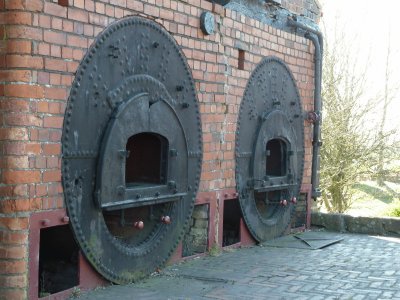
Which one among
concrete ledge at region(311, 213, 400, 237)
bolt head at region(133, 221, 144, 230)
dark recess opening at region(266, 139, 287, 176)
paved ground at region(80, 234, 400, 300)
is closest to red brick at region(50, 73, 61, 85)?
bolt head at region(133, 221, 144, 230)

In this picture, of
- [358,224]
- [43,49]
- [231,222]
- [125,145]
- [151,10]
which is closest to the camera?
[43,49]

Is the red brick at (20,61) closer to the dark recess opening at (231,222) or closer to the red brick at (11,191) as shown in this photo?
the red brick at (11,191)

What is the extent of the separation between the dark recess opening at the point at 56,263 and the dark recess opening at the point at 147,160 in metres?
0.84

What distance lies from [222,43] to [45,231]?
2738 mm

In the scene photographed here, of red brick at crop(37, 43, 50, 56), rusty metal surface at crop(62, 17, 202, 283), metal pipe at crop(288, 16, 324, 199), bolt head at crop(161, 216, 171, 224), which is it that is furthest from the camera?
metal pipe at crop(288, 16, 324, 199)

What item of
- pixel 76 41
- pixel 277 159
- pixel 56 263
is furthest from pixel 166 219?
pixel 277 159

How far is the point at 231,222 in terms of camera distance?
720 cm

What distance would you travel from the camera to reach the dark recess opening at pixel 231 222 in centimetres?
700

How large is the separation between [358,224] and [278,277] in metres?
3.22

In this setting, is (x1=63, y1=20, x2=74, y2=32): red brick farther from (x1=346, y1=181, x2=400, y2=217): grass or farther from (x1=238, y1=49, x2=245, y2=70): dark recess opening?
(x1=346, y1=181, x2=400, y2=217): grass

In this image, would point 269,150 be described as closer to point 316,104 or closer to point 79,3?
point 316,104

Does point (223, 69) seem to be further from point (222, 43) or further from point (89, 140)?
point (89, 140)

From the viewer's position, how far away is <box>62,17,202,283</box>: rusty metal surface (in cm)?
463

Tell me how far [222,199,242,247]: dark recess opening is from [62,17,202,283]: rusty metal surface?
1.07 m
